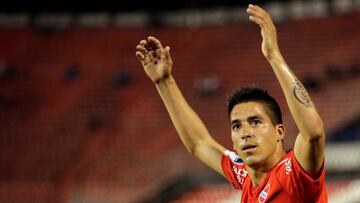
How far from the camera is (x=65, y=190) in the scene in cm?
1698

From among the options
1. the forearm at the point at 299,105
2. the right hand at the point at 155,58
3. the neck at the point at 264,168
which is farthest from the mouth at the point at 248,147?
the right hand at the point at 155,58

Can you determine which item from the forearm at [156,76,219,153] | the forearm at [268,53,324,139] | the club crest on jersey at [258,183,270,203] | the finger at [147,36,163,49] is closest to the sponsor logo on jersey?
the forearm at [156,76,219,153]

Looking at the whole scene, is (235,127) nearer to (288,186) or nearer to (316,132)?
(288,186)

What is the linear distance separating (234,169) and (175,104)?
1.95 ft

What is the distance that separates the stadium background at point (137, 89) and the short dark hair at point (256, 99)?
10739mm

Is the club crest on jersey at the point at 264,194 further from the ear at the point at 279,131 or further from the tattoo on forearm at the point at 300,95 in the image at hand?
the tattoo on forearm at the point at 300,95

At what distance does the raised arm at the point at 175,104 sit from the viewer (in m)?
4.28

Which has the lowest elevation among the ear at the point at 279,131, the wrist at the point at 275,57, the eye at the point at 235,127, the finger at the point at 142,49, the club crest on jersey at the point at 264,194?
the club crest on jersey at the point at 264,194

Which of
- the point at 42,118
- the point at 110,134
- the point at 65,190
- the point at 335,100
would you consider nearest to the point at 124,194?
the point at 65,190

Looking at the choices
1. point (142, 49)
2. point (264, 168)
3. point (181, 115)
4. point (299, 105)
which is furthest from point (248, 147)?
point (142, 49)

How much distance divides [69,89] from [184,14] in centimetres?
563

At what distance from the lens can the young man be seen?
3186mm

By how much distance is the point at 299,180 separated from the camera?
329 centimetres

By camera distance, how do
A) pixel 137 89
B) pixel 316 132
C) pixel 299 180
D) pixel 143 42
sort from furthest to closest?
pixel 137 89, pixel 143 42, pixel 299 180, pixel 316 132
